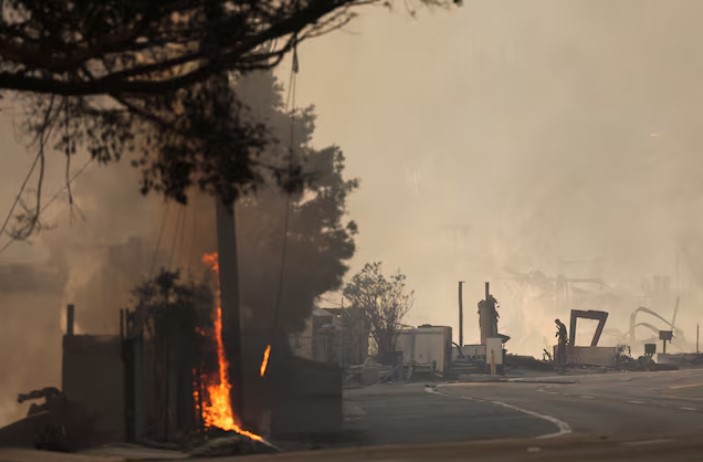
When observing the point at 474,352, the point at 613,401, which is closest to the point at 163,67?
the point at 613,401

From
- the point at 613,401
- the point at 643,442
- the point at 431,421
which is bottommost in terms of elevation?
the point at 431,421

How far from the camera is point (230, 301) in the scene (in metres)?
34.5

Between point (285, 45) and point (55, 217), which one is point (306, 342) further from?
point (285, 45)

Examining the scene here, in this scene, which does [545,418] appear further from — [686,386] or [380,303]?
[380,303]

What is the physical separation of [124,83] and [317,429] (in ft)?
91.7

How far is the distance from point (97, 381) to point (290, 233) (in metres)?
27.9

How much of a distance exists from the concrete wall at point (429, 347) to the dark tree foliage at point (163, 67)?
8068 centimetres

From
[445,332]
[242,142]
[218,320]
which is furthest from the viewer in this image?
[445,332]

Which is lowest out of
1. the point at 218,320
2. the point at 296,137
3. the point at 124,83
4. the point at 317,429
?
the point at 317,429

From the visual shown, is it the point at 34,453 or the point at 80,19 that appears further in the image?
the point at 34,453

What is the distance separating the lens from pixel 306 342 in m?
78.1

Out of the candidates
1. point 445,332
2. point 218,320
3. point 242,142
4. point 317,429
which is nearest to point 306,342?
point 445,332

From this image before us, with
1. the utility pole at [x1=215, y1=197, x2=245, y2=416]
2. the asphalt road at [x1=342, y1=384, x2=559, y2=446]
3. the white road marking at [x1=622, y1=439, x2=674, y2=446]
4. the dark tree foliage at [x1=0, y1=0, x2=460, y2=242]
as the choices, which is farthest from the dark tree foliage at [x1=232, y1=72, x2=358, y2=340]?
the dark tree foliage at [x1=0, y1=0, x2=460, y2=242]

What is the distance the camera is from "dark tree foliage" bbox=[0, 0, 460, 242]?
1424 centimetres
